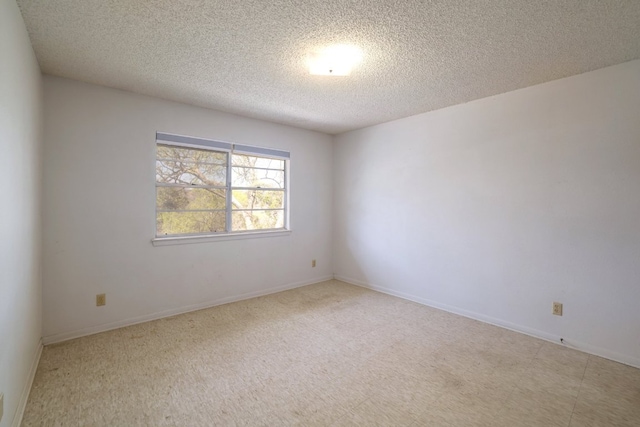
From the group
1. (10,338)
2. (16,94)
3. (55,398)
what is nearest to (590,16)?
(16,94)

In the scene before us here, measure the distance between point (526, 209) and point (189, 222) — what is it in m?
3.61

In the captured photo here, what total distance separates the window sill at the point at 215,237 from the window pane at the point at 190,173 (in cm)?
64

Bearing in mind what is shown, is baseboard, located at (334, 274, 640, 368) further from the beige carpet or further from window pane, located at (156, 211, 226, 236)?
window pane, located at (156, 211, 226, 236)

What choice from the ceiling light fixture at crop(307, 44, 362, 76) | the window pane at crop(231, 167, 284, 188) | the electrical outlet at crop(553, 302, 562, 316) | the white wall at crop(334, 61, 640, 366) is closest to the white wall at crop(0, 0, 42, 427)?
the ceiling light fixture at crop(307, 44, 362, 76)

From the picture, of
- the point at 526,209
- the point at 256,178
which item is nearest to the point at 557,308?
the point at 526,209

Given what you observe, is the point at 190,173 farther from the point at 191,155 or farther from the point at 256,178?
the point at 256,178

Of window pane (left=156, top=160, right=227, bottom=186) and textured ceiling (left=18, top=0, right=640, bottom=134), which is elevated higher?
textured ceiling (left=18, top=0, right=640, bottom=134)

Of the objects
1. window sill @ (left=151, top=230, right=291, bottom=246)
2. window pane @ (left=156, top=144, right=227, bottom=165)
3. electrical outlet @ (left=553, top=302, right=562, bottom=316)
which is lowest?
electrical outlet @ (left=553, top=302, right=562, bottom=316)

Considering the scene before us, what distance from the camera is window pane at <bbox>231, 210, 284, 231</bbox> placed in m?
3.75

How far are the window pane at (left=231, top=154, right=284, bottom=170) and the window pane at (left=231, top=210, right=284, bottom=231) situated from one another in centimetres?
65

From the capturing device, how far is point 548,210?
2650mm

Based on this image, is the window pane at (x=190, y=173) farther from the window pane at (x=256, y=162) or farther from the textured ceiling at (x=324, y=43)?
the textured ceiling at (x=324, y=43)

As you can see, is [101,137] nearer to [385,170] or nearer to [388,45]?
[388,45]

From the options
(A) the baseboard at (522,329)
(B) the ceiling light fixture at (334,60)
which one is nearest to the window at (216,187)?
(B) the ceiling light fixture at (334,60)
